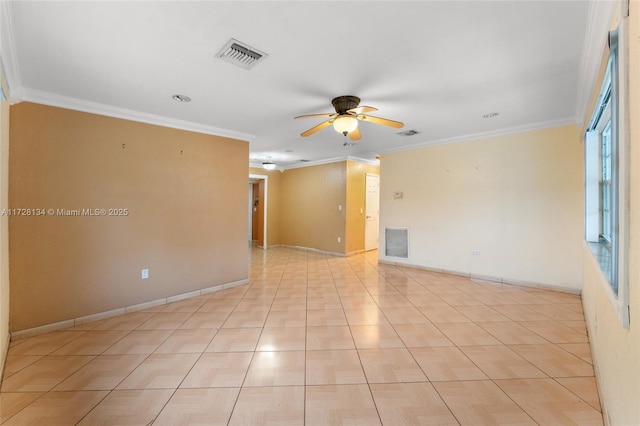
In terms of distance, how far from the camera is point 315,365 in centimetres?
209

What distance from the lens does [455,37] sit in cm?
189

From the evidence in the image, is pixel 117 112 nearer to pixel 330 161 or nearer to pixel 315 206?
pixel 330 161

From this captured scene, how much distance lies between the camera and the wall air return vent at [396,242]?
17.9ft

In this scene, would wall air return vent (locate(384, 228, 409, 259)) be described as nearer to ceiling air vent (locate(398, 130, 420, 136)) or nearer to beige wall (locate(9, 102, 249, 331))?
ceiling air vent (locate(398, 130, 420, 136))

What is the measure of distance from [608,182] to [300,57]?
3.13 m

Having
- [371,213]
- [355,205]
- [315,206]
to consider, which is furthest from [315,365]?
[371,213]

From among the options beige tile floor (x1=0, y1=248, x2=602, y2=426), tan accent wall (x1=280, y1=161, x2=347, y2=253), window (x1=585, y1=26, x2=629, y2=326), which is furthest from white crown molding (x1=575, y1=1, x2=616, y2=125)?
tan accent wall (x1=280, y1=161, x2=347, y2=253)

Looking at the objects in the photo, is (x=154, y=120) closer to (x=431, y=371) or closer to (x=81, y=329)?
(x=81, y=329)

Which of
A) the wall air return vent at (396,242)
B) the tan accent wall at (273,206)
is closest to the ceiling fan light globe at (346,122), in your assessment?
the wall air return vent at (396,242)

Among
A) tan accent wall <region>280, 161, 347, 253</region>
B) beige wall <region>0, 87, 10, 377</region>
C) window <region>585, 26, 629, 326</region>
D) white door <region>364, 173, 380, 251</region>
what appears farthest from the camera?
white door <region>364, 173, 380, 251</region>

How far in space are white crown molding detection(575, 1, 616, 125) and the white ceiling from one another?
3 centimetres

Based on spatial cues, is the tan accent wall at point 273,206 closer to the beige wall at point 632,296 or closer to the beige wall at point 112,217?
the beige wall at point 112,217

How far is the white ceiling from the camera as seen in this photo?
165 centimetres

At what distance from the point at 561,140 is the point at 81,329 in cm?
628
